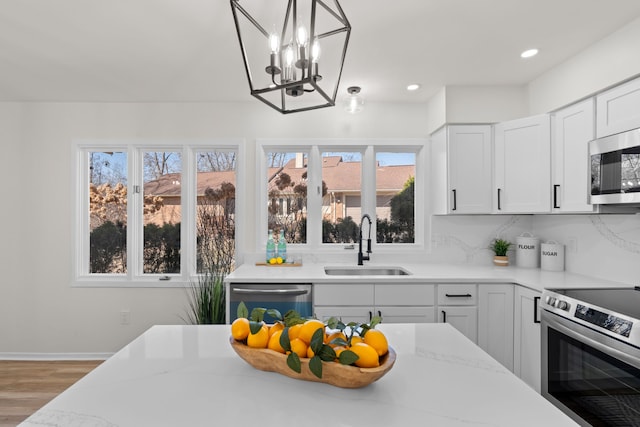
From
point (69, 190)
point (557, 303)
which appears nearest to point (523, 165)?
point (557, 303)

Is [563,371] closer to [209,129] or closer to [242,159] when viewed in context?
[242,159]

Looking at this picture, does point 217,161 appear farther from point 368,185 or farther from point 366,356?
Result: point 366,356

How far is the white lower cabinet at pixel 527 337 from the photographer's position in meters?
2.28

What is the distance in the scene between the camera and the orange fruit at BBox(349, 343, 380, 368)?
0.87 m

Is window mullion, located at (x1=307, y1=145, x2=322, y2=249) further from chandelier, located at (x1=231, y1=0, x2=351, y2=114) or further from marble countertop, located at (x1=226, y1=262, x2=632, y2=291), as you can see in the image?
chandelier, located at (x1=231, y1=0, x2=351, y2=114)

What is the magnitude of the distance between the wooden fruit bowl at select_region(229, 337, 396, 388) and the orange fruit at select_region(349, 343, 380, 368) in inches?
0.5

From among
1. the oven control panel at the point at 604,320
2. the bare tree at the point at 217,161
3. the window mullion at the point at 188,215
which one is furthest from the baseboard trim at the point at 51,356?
the oven control panel at the point at 604,320

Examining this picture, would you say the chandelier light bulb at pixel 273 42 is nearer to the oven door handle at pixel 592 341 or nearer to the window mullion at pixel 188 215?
the oven door handle at pixel 592 341

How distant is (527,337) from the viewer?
2377 millimetres

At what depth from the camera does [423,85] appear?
2.94 m

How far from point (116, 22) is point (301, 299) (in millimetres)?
2103

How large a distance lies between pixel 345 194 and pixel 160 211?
6.05 feet

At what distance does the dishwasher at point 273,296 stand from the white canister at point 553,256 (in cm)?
195

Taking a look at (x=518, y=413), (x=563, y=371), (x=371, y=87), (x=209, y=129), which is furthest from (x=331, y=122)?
(x=518, y=413)
